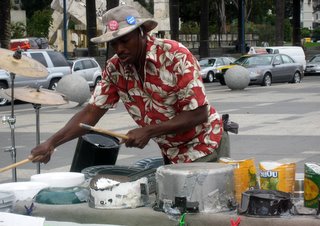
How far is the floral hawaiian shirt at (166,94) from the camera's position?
182 inches

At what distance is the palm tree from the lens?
98.0ft

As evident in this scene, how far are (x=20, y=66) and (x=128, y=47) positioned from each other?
2.40 meters

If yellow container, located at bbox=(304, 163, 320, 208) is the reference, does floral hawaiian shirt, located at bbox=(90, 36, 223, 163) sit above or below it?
above

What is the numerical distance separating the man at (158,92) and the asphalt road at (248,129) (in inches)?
194

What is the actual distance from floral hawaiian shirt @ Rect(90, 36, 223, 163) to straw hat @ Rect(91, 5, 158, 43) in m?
0.14

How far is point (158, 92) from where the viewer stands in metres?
4.72

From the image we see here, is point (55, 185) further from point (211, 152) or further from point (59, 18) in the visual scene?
point (59, 18)

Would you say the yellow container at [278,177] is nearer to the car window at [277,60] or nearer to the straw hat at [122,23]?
the straw hat at [122,23]

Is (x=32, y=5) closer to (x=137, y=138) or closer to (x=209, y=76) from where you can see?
(x=209, y=76)

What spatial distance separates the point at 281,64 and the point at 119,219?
2921 cm

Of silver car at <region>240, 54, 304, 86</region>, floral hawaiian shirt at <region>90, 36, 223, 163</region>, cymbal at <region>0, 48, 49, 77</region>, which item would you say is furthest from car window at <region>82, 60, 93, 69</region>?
floral hawaiian shirt at <region>90, 36, 223, 163</region>

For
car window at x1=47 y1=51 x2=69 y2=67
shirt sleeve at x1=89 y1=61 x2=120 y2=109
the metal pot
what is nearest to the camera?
the metal pot

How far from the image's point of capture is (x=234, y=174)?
4.39m

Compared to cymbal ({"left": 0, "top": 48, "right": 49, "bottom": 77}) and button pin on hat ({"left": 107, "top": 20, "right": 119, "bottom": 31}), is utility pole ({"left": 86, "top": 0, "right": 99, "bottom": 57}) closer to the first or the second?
cymbal ({"left": 0, "top": 48, "right": 49, "bottom": 77})
